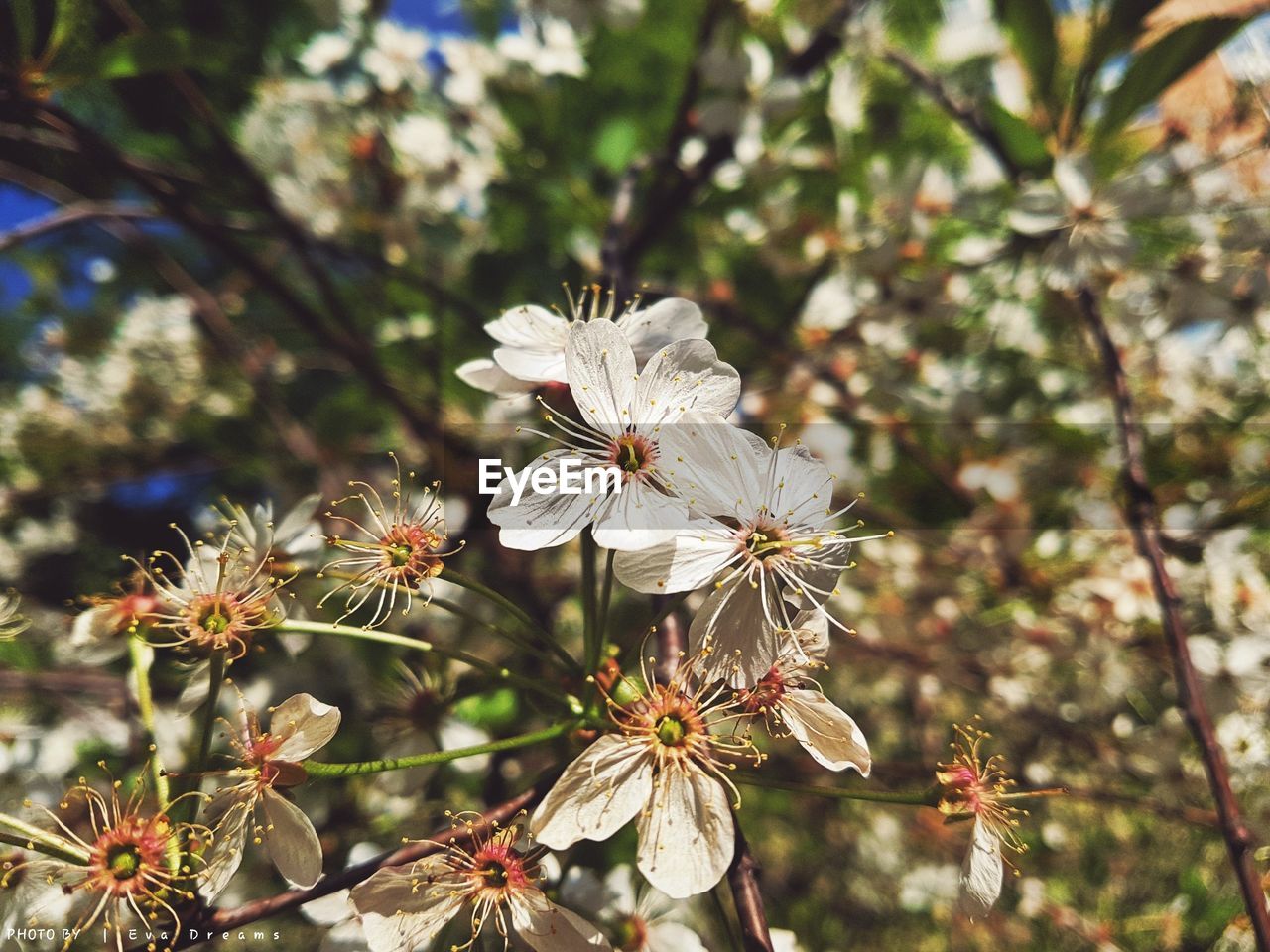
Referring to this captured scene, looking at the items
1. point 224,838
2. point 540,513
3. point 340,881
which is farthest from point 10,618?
point 540,513

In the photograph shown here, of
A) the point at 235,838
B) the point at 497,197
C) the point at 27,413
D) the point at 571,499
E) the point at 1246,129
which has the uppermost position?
the point at 497,197

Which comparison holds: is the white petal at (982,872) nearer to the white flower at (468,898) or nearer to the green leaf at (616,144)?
the white flower at (468,898)

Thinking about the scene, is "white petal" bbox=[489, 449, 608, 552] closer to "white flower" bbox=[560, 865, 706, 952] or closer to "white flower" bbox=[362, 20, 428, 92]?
"white flower" bbox=[560, 865, 706, 952]

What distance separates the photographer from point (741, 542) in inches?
22.7

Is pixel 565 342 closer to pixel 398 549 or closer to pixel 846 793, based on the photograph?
pixel 398 549

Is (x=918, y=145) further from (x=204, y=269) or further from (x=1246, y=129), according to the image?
(x=204, y=269)

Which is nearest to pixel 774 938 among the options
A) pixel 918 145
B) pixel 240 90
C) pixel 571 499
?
pixel 571 499

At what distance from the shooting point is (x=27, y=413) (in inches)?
87.2

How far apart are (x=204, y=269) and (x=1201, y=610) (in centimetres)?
292

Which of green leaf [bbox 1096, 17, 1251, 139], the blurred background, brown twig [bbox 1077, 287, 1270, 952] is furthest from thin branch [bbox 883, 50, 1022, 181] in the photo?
brown twig [bbox 1077, 287, 1270, 952]

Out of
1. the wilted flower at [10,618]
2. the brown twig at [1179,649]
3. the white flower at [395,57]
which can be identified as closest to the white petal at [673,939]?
the brown twig at [1179,649]

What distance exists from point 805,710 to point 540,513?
257 mm

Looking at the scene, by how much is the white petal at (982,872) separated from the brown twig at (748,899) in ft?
0.56

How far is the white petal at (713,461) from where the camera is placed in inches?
21.4
